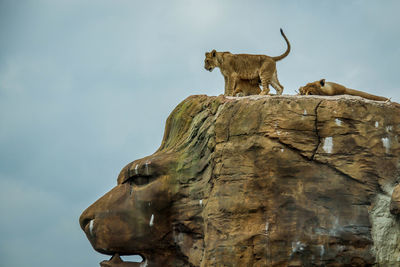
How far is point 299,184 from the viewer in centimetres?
1328

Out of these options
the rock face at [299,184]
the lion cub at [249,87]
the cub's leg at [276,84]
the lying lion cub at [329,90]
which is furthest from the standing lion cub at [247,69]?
the rock face at [299,184]

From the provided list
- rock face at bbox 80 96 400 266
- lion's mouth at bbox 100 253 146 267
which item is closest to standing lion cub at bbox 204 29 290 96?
rock face at bbox 80 96 400 266

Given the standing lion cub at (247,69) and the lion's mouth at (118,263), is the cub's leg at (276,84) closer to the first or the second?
the standing lion cub at (247,69)

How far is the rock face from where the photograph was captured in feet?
42.7

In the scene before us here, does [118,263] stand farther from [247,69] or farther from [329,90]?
[329,90]

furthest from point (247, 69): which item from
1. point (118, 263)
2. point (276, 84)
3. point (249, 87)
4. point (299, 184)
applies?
point (118, 263)

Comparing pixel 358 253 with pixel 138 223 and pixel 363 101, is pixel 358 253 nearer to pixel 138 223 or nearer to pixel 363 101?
pixel 363 101

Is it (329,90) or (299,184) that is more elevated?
(329,90)

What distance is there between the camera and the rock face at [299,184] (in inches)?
512

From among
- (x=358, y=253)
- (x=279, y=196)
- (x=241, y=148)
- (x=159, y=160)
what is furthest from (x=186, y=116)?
(x=358, y=253)

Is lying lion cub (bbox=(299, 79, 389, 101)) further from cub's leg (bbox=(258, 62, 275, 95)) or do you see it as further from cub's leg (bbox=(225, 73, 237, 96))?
cub's leg (bbox=(225, 73, 237, 96))

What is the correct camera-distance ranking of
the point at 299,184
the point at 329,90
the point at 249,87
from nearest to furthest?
the point at 299,184, the point at 329,90, the point at 249,87

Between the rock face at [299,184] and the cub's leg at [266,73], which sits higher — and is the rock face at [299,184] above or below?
below

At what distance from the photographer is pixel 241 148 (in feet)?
44.6
